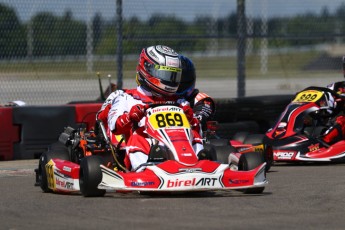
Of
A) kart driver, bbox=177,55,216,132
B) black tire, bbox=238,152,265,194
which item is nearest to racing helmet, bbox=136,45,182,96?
kart driver, bbox=177,55,216,132

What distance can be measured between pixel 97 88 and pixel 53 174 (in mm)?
5621

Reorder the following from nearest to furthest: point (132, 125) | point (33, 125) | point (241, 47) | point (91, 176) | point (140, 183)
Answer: point (140, 183) < point (91, 176) < point (132, 125) < point (33, 125) < point (241, 47)

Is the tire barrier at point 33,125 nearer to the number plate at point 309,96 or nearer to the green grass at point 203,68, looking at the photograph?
the green grass at point 203,68

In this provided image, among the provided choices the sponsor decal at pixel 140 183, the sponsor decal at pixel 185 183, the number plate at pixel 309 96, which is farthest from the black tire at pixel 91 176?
the number plate at pixel 309 96

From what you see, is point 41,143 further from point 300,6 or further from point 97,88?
point 300,6

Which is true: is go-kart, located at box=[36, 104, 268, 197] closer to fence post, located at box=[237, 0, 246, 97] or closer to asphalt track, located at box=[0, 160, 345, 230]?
asphalt track, located at box=[0, 160, 345, 230]

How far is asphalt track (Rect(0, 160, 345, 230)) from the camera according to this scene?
630 centimetres

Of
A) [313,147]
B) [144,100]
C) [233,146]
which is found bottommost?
[313,147]

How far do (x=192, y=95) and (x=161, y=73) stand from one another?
3.43ft

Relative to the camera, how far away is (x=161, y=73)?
8.65m

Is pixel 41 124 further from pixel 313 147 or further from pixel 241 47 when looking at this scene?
pixel 241 47

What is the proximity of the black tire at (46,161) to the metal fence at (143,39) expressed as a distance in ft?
9.09

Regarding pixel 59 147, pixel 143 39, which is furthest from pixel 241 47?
pixel 59 147

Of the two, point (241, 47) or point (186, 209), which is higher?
point (186, 209)
